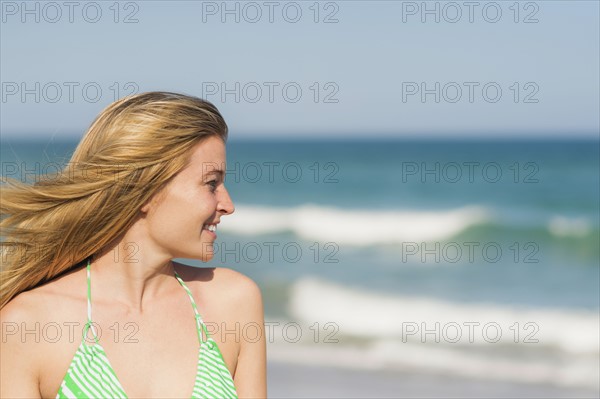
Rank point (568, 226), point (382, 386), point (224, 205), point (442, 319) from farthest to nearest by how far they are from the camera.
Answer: point (568, 226) → point (442, 319) → point (382, 386) → point (224, 205)

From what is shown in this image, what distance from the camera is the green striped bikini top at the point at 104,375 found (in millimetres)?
3086

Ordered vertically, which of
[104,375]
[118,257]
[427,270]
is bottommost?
[104,375]

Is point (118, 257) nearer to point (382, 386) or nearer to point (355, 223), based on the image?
point (382, 386)

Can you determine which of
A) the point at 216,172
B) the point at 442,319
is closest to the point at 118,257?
the point at 216,172

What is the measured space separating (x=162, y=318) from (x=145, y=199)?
48cm

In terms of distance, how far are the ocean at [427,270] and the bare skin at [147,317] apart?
522mm

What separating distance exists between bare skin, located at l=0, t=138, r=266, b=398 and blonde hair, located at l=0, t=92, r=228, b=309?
0.06m

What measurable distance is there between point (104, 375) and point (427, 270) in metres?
11.5

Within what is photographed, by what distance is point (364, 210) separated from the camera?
24.0 m

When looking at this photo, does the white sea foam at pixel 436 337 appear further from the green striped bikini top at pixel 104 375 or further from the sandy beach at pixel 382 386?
the green striped bikini top at pixel 104 375

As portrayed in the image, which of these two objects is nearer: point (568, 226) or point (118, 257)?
point (118, 257)

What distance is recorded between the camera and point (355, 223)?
21.5 metres

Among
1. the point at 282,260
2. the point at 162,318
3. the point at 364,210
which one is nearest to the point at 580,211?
the point at 364,210

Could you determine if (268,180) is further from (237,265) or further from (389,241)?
(237,265)
